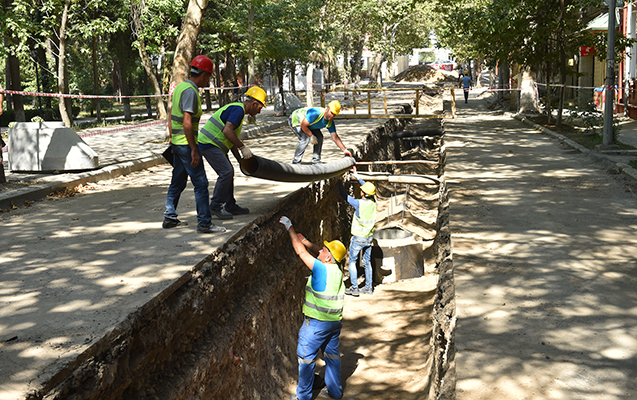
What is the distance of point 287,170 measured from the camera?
8016mm

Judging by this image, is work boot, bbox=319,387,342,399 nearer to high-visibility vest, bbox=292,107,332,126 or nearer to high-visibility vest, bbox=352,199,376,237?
high-visibility vest, bbox=352,199,376,237

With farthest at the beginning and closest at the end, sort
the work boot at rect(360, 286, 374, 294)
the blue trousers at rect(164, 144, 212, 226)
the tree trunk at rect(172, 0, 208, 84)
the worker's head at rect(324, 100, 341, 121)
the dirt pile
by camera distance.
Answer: the dirt pile, the tree trunk at rect(172, 0, 208, 84), the work boot at rect(360, 286, 374, 294), the worker's head at rect(324, 100, 341, 121), the blue trousers at rect(164, 144, 212, 226)

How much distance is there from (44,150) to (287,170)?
5.78m

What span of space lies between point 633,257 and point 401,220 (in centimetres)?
804

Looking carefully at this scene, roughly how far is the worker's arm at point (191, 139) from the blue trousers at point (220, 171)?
2.38 ft

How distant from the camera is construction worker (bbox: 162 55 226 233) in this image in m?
6.10

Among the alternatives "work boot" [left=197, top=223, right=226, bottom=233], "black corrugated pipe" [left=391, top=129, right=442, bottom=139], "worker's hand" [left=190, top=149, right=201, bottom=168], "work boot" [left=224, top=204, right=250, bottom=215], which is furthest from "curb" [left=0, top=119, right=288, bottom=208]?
"black corrugated pipe" [left=391, top=129, right=442, bottom=139]

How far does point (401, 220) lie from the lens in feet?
47.0

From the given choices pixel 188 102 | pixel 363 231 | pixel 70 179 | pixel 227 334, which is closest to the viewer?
pixel 227 334

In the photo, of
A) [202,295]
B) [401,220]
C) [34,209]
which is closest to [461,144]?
[401,220]

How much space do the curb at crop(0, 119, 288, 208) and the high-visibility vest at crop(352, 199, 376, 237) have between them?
4.85 meters

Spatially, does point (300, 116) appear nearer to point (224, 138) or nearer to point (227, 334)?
point (224, 138)

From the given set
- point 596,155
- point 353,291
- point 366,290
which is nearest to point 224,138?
point 353,291

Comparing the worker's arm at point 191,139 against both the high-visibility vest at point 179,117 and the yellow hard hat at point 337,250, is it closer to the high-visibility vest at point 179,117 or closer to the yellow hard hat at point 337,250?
the high-visibility vest at point 179,117
